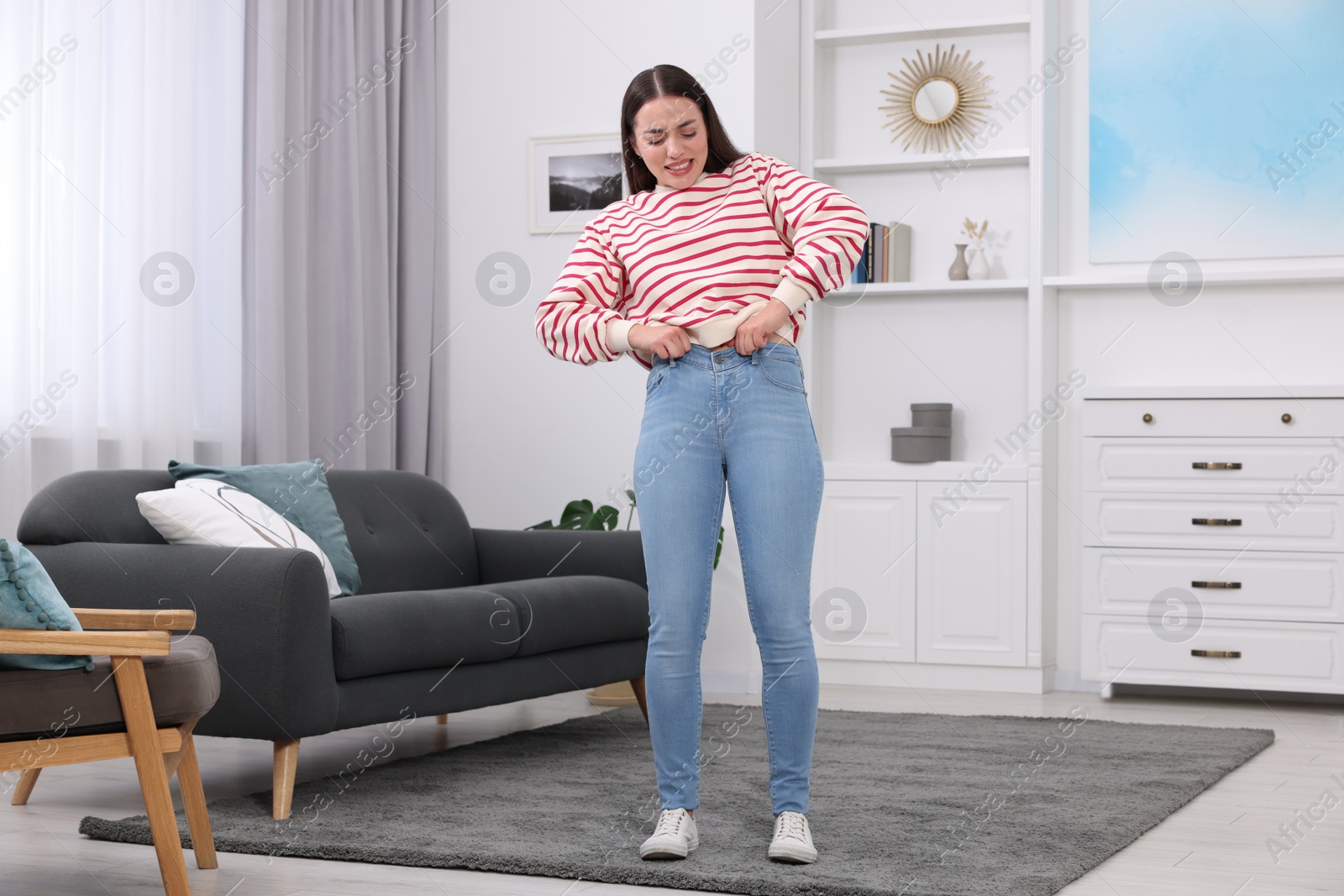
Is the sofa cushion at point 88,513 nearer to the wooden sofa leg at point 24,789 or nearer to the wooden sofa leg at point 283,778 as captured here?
the wooden sofa leg at point 24,789

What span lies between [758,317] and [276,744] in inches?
51.5

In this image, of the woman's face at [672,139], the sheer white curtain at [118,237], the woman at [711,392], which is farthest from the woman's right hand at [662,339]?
the sheer white curtain at [118,237]

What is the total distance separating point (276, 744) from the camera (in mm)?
2719

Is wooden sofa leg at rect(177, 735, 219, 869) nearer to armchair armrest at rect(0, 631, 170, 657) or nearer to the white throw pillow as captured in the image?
armchair armrest at rect(0, 631, 170, 657)

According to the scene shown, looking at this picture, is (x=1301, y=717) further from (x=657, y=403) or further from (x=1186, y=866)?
(x=657, y=403)

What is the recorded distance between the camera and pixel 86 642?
6.54 feet

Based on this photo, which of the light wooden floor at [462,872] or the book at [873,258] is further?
the book at [873,258]

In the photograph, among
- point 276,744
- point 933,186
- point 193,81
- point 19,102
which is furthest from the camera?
point 933,186

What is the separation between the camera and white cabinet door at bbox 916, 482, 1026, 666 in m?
4.68

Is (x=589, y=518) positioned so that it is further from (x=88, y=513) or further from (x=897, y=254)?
(x=88, y=513)

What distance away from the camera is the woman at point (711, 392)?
218 centimetres

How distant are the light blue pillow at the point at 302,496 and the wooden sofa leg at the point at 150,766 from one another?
1.18m

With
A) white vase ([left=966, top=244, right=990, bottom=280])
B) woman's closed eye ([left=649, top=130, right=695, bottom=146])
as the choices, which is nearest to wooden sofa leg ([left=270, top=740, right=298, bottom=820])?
woman's closed eye ([left=649, top=130, right=695, bottom=146])

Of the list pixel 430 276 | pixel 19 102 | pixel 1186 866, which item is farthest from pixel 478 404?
pixel 1186 866
